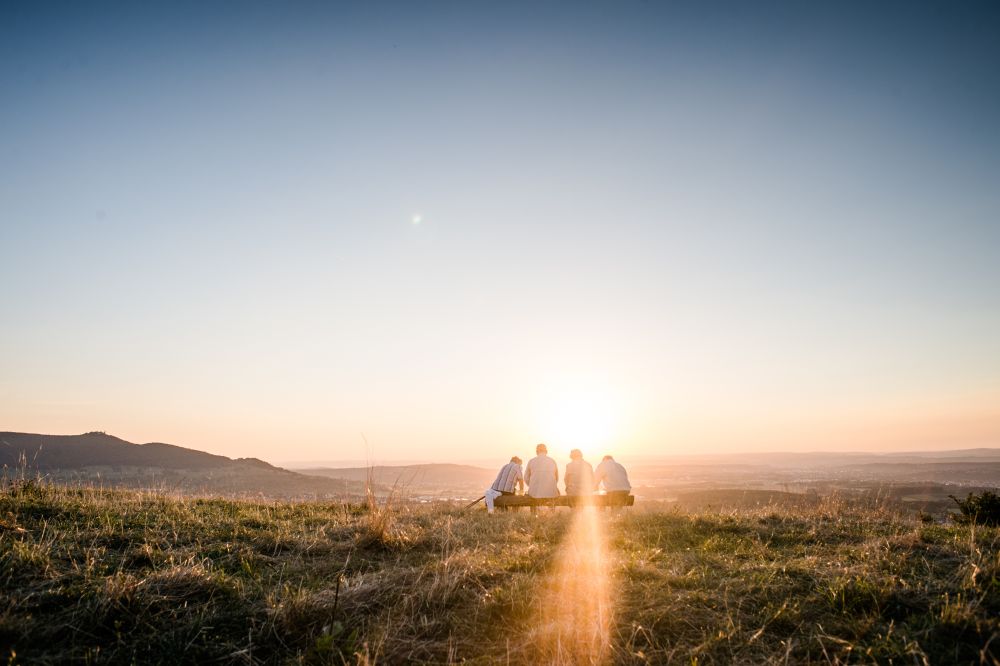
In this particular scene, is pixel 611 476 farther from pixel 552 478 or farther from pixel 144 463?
pixel 144 463

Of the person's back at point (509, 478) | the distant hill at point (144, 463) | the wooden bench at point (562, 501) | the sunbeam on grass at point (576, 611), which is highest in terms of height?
the sunbeam on grass at point (576, 611)

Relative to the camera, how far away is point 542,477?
1288 cm

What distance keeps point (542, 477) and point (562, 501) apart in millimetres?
1257

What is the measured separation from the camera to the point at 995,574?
4324 millimetres

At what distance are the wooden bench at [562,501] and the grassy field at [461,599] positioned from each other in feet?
16.9

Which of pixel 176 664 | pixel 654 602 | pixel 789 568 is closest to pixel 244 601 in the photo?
pixel 176 664

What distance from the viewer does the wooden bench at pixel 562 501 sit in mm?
11453

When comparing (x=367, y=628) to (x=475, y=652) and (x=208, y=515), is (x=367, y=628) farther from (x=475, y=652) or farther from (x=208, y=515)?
(x=208, y=515)

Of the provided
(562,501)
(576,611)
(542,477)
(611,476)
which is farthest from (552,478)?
(576,611)

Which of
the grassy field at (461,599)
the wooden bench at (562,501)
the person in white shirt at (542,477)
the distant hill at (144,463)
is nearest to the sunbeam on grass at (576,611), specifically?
the grassy field at (461,599)

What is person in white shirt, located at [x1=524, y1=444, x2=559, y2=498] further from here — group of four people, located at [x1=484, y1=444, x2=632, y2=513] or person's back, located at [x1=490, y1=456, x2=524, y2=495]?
person's back, located at [x1=490, y1=456, x2=524, y2=495]

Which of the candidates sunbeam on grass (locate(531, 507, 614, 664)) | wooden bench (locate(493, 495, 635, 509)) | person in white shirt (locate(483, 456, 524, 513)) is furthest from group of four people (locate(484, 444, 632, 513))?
sunbeam on grass (locate(531, 507, 614, 664))

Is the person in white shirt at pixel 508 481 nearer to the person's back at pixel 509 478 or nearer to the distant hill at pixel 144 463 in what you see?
the person's back at pixel 509 478

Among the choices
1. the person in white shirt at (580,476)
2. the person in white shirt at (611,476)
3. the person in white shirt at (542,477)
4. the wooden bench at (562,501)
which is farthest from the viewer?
the person in white shirt at (580,476)
